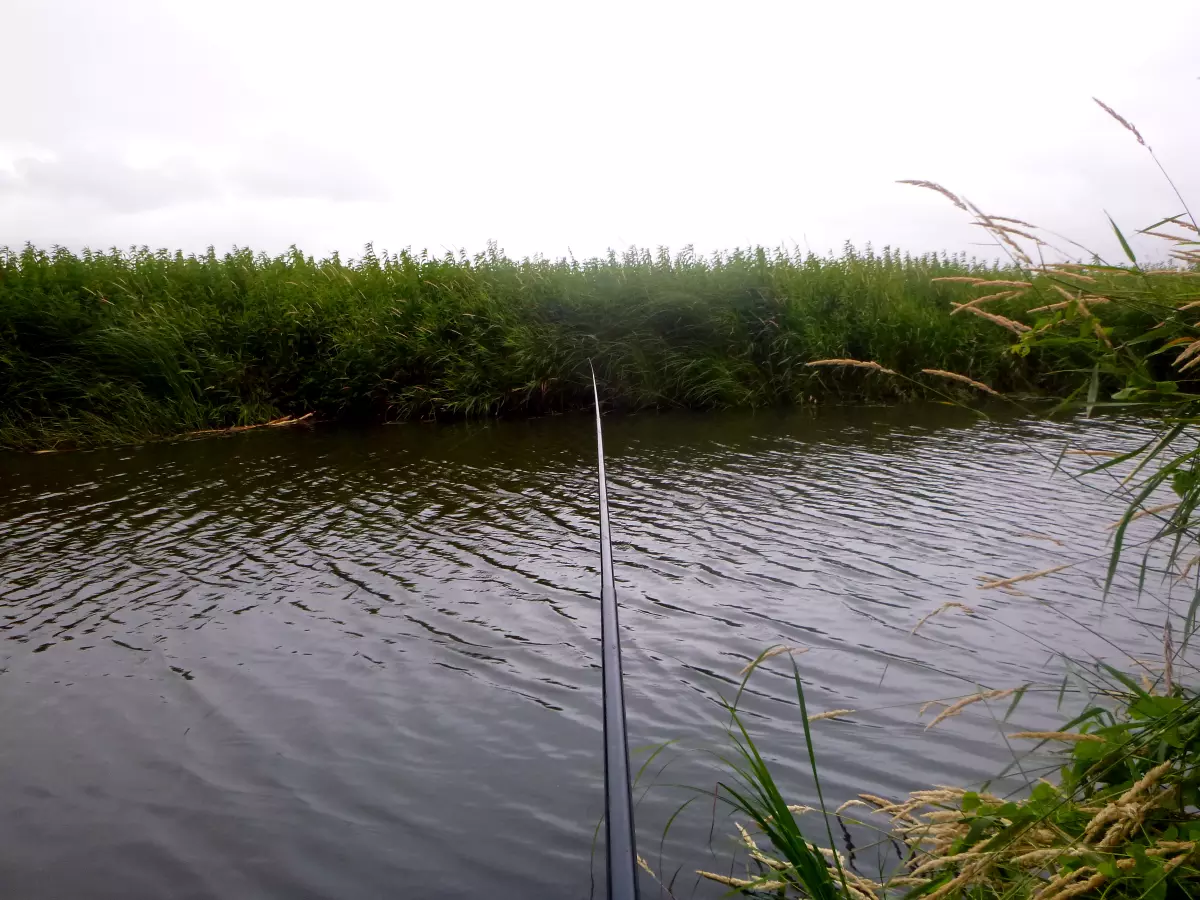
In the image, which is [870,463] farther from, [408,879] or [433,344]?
[433,344]

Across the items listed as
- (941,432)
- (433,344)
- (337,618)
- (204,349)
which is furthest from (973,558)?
(204,349)

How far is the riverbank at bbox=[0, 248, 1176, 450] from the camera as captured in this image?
500 inches

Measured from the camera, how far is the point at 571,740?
130 inches

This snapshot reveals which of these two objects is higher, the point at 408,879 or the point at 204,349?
the point at 204,349

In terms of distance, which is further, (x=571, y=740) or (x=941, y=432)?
(x=941, y=432)

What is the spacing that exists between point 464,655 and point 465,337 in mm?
10066

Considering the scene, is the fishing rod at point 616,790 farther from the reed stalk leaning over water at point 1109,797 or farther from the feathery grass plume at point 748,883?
the feathery grass plume at point 748,883

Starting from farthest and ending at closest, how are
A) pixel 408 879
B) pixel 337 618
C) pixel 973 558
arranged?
pixel 973 558 → pixel 337 618 → pixel 408 879

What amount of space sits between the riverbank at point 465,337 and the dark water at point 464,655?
483 cm

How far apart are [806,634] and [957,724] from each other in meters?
1.04

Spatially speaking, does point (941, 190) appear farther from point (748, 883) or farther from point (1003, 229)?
point (748, 883)

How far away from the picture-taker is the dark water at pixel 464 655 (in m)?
2.77

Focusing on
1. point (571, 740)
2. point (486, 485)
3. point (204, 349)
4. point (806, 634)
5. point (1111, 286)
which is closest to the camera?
point (1111, 286)

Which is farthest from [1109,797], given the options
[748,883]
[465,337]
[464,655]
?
[465,337]
